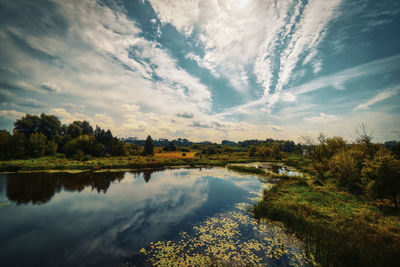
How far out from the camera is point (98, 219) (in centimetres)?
1099

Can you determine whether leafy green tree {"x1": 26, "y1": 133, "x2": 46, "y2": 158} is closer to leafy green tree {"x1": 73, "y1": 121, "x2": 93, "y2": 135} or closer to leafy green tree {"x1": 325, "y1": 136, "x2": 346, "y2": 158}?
leafy green tree {"x1": 73, "y1": 121, "x2": 93, "y2": 135}

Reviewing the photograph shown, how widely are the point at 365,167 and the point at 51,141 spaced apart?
7594 centimetres

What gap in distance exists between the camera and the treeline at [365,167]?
10.9m

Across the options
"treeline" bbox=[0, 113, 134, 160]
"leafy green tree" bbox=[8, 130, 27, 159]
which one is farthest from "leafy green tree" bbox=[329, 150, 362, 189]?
"leafy green tree" bbox=[8, 130, 27, 159]

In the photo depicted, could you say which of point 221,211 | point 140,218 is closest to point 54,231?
point 140,218

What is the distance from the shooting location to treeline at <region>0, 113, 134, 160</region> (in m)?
36.0

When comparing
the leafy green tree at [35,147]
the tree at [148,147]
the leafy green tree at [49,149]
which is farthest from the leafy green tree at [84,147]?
the tree at [148,147]

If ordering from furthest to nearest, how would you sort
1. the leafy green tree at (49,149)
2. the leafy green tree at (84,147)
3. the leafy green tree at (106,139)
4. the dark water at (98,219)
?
the leafy green tree at (106,139) → the leafy green tree at (49,149) → the leafy green tree at (84,147) → the dark water at (98,219)

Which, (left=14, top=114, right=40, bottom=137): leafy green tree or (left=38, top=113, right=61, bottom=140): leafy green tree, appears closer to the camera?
(left=14, top=114, right=40, bottom=137): leafy green tree

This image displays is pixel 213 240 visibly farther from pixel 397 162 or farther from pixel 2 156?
pixel 2 156

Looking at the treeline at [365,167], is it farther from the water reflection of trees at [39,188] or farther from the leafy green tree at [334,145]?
the water reflection of trees at [39,188]

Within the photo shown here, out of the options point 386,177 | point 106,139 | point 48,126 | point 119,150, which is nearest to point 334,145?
point 386,177

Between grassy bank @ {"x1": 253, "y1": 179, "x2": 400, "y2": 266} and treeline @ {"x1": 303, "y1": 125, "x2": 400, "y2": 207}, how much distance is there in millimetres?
1836

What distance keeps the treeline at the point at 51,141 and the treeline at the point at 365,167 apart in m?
55.9
